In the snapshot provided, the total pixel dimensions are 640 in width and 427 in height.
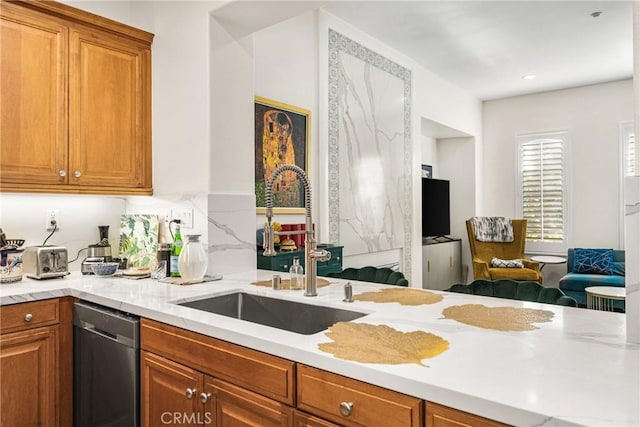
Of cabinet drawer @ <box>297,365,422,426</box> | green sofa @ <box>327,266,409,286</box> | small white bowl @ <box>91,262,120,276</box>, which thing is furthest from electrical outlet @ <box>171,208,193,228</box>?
cabinet drawer @ <box>297,365,422,426</box>

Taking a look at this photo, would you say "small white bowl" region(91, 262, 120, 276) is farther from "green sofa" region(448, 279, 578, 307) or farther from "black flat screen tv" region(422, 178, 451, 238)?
"black flat screen tv" region(422, 178, 451, 238)

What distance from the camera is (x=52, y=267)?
2.27 metres

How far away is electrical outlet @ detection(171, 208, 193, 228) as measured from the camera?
7.77ft

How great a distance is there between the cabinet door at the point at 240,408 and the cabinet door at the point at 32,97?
1532 mm

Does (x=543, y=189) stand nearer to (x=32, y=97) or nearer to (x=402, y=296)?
(x=402, y=296)

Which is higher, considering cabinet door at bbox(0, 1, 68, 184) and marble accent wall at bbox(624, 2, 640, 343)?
cabinet door at bbox(0, 1, 68, 184)

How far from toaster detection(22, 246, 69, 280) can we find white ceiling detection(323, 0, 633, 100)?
8.47 feet

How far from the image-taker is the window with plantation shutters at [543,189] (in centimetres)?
605

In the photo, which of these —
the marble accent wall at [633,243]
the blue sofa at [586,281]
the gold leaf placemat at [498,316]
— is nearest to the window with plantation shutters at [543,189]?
the blue sofa at [586,281]

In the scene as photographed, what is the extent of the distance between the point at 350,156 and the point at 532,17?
1.99m

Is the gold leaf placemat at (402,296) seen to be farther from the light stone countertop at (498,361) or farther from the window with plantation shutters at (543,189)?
the window with plantation shutters at (543,189)

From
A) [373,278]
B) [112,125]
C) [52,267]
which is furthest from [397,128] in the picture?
[52,267]

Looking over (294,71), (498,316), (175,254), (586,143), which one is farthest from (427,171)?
(498,316)

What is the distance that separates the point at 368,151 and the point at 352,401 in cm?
334
